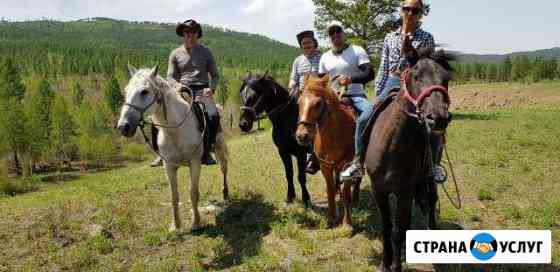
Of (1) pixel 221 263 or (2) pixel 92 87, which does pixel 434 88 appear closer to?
(1) pixel 221 263

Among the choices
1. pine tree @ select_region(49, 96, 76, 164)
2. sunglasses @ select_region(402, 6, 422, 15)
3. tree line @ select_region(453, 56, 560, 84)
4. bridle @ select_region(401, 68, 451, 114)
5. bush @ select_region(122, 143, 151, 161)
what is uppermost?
tree line @ select_region(453, 56, 560, 84)

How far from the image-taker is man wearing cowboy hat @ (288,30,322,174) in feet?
24.9

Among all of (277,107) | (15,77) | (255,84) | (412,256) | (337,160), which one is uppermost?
(15,77)

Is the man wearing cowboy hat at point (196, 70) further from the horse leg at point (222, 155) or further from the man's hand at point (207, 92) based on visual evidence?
the horse leg at point (222, 155)

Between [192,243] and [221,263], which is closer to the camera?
[221,263]

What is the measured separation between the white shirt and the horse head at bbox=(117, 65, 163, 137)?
3170 millimetres

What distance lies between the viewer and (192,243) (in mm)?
6719

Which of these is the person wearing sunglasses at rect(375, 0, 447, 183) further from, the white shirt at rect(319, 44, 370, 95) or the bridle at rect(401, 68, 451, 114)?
the white shirt at rect(319, 44, 370, 95)

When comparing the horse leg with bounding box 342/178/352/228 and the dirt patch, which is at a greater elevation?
the dirt patch

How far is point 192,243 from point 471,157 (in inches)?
371

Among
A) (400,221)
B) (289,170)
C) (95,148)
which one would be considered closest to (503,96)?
(289,170)

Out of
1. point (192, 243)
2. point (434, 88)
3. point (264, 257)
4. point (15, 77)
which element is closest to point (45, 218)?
point (192, 243)

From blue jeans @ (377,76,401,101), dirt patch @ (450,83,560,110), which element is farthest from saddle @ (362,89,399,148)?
dirt patch @ (450,83,560,110)

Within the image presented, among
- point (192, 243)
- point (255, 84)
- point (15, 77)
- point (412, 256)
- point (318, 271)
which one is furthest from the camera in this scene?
point (15, 77)
